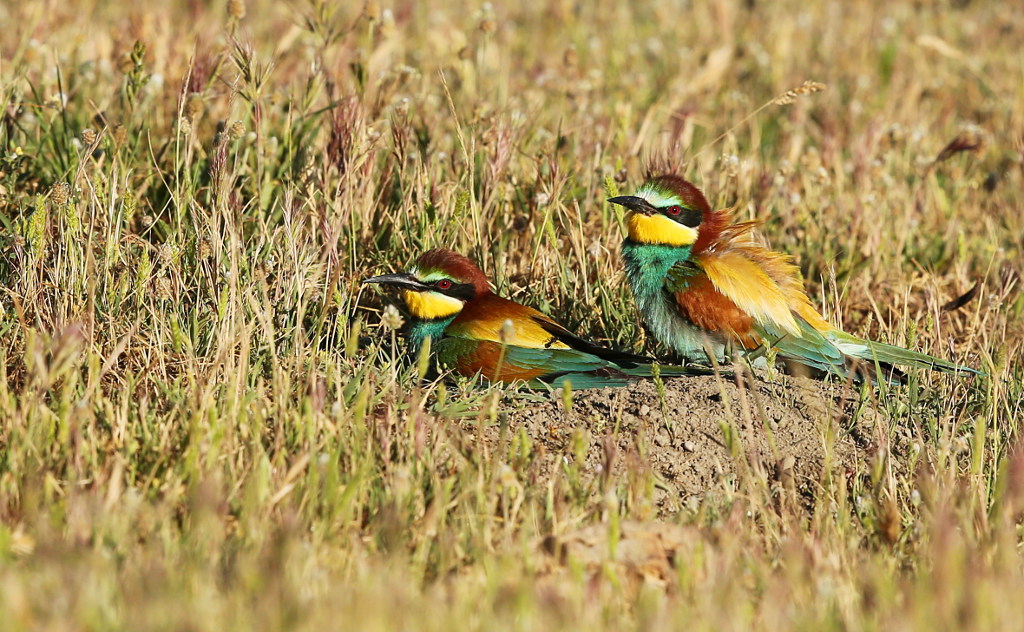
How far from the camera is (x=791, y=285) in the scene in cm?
427

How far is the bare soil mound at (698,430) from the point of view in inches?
138

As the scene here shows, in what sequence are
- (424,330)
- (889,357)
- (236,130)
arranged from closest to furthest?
(236,130) → (889,357) → (424,330)

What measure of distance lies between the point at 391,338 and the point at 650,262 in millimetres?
907

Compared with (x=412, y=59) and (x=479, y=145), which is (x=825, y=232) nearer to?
(x=479, y=145)

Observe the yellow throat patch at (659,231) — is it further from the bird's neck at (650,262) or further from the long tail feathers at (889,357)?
the long tail feathers at (889,357)

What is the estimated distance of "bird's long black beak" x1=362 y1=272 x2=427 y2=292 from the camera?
160 inches

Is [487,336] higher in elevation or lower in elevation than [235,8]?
lower

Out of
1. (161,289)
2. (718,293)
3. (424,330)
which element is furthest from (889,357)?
(161,289)

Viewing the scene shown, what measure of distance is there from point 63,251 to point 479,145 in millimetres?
1715

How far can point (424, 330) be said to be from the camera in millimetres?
4172

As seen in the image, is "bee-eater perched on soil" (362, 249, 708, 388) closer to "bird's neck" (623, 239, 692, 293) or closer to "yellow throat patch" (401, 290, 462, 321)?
"yellow throat patch" (401, 290, 462, 321)

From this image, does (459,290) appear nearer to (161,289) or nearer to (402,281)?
(402,281)

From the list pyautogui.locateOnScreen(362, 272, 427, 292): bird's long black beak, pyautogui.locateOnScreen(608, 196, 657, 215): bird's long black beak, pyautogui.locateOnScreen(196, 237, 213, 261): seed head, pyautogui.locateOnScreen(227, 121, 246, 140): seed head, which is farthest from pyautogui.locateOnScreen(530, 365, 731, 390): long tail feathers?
pyautogui.locateOnScreen(227, 121, 246, 140): seed head

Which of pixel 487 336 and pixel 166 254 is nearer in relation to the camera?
pixel 166 254
